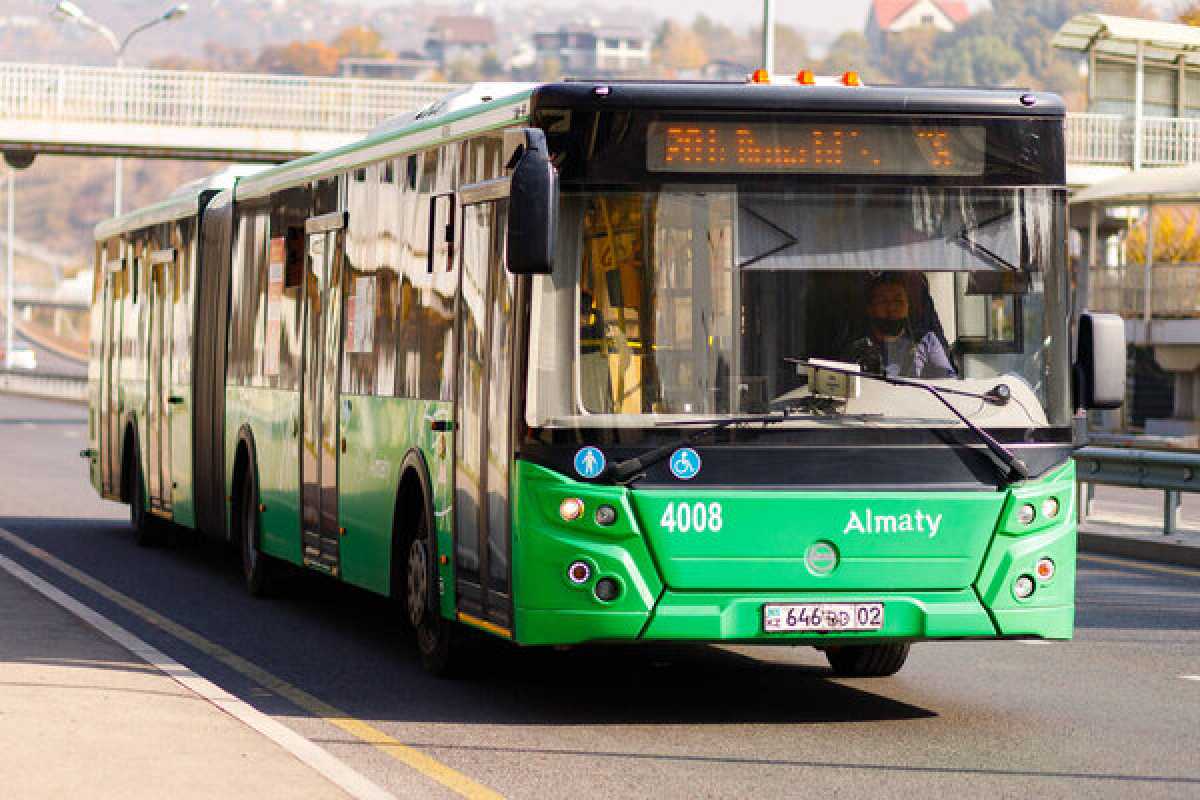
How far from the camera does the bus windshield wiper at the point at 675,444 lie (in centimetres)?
1012

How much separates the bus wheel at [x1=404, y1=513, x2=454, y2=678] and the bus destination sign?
102 inches

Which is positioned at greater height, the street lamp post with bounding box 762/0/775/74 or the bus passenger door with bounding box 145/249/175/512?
the street lamp post with bounding box 762/0/775/74

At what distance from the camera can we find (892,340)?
10.3 meters

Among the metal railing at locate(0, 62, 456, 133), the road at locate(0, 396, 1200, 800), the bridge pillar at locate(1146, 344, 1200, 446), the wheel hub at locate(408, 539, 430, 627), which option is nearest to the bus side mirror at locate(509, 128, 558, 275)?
the road at locate(0, 396, 1200, 800)

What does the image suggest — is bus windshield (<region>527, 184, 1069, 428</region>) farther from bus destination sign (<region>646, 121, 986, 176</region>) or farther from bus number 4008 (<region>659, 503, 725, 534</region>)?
bus number 4008 (<region>659, 503, 725, 534</region>)

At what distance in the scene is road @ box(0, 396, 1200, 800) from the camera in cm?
906

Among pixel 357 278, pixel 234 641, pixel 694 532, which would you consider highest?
pixel 357 278

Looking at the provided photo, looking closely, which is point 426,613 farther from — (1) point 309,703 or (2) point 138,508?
(2) point 138,508

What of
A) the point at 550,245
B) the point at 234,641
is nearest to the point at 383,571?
the point at 234,641

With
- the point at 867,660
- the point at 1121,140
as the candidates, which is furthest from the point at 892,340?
the point at 1121,140

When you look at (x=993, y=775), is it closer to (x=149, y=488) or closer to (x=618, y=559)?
(x=618, y=559)

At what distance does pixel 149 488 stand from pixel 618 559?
11.3 m

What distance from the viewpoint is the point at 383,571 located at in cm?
1282

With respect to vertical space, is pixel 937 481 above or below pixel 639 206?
below
